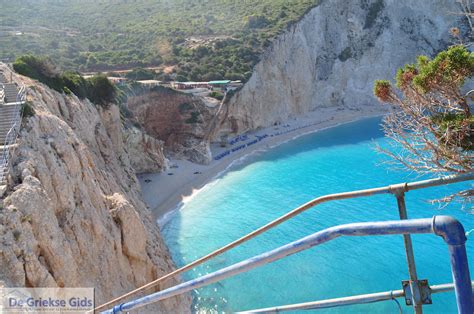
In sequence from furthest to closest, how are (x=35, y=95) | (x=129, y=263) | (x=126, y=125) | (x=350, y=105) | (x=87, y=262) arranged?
1. (x=350, y=105)
2. (x=126, y=125)
3. (x=35, y=95)
4. (x=129, y=263)
5. (x=87, y=262)

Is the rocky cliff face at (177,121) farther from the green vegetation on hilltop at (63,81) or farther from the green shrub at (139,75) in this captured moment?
the green vegetation on hilltop at (63,81)

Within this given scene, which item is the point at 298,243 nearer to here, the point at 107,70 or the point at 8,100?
the point at 8,100

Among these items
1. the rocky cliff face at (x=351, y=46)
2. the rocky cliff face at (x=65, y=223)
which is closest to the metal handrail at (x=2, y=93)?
the rocky cliff face at (x=65, y=223)

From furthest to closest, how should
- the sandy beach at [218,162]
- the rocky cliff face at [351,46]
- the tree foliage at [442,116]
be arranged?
the rocky cliff face at [351,46] < the sandy beach at [218,162] < the tree foliage at [442,116]

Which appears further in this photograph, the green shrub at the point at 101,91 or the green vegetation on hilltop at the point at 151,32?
the green vegetation on hilltop at the point at 151,32

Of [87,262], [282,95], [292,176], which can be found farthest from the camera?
[282,95]

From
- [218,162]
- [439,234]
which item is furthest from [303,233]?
[439,234]

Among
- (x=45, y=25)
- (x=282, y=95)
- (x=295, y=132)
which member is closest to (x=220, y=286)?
(x=295, y=132)
